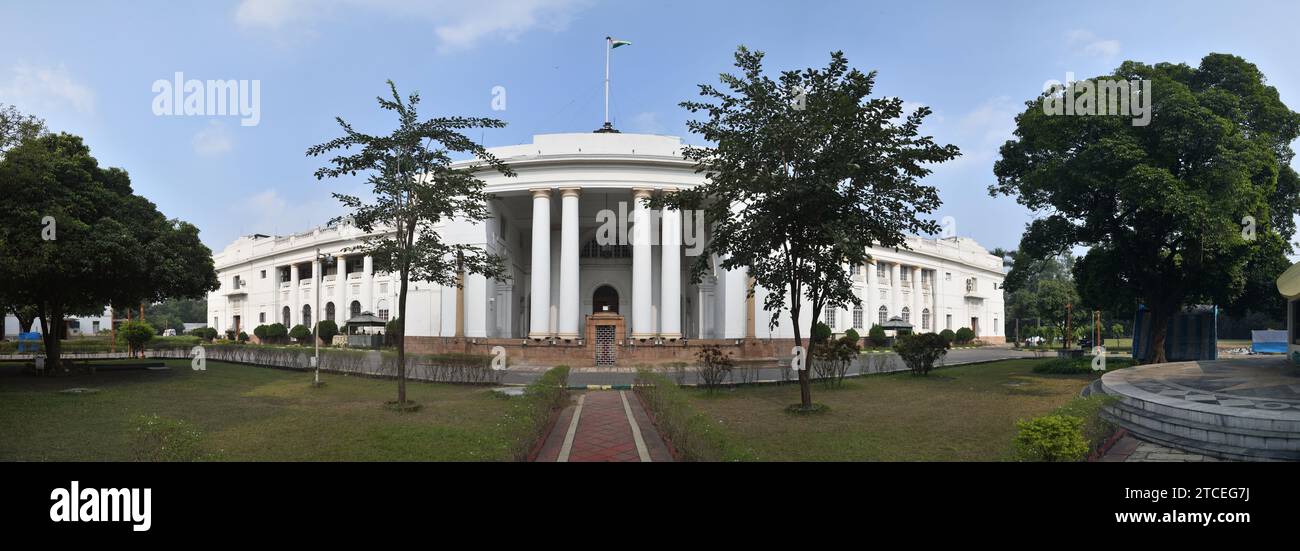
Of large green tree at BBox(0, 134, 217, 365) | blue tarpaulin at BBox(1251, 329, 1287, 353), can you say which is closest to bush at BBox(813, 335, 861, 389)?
large green tree at BBox(0, 134, 217, 365)

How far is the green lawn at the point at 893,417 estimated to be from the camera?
8.01 meters

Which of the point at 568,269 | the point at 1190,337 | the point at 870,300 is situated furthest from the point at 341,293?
the point at 1190,337

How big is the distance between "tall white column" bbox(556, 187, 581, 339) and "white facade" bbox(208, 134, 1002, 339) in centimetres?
5

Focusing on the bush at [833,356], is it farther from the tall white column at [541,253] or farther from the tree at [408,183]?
the tall white column at [541,253]

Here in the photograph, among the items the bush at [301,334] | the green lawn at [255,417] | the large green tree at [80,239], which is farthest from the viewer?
the bush at [301,334]

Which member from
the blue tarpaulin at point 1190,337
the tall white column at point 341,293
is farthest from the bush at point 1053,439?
the tall white column at point 341,293

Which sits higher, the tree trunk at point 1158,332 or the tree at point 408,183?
the tree at point 408,183

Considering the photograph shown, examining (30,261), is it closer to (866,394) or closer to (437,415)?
(437,415)

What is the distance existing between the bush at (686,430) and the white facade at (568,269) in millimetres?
13995

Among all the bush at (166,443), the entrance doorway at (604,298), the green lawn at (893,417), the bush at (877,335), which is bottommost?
the bush at (877,335)

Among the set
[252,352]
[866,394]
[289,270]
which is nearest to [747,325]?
[866,394]

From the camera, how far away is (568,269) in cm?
2705

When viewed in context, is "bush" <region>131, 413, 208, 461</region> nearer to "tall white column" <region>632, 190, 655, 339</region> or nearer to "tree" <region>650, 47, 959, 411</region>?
"tree" <region>650, 47, 959, 411</region>

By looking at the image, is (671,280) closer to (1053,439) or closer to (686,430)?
(686,430)
